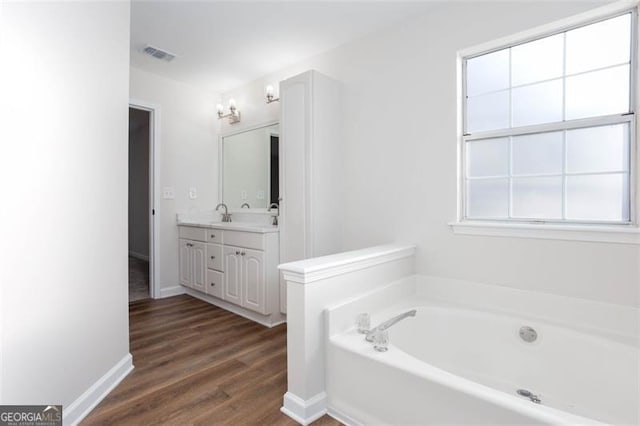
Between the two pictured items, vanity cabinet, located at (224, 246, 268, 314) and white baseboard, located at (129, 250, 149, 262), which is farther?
white baseboard, located at (129, 250, 149, 262)

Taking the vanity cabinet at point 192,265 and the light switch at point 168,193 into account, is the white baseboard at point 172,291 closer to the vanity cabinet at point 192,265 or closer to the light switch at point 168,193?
the vanity cabinet at point 192,265

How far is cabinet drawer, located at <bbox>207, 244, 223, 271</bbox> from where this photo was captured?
3305 millimetres

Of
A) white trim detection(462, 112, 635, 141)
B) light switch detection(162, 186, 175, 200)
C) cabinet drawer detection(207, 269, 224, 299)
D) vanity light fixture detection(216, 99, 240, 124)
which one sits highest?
vanity light fixture detection(216, 99, 240, 124)

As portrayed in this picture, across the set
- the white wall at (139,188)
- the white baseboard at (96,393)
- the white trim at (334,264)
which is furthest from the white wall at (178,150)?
the white trim at (334,264)

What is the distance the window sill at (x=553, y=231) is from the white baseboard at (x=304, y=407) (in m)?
1.34

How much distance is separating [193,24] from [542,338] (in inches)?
122

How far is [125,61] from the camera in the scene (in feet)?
6.81

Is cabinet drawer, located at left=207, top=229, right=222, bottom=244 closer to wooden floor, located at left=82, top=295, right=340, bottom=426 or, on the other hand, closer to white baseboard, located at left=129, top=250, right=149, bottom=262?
wooden floor, located at left=82, top=295, right=340, bottom=426

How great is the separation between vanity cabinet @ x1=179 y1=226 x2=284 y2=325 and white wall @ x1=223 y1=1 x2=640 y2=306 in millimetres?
716

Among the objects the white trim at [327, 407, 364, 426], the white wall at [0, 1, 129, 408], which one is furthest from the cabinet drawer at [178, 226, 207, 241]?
the white trim at [327, 407, 364, 426]

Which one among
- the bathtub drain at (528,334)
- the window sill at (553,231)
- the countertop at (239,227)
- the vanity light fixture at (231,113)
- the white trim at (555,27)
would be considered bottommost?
the bathtub drain at (528,334)

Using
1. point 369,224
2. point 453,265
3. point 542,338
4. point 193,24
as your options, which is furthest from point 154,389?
point 193,24

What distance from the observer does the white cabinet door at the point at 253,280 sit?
2.85 meters

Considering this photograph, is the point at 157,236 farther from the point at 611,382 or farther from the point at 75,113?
the point at 611,382
